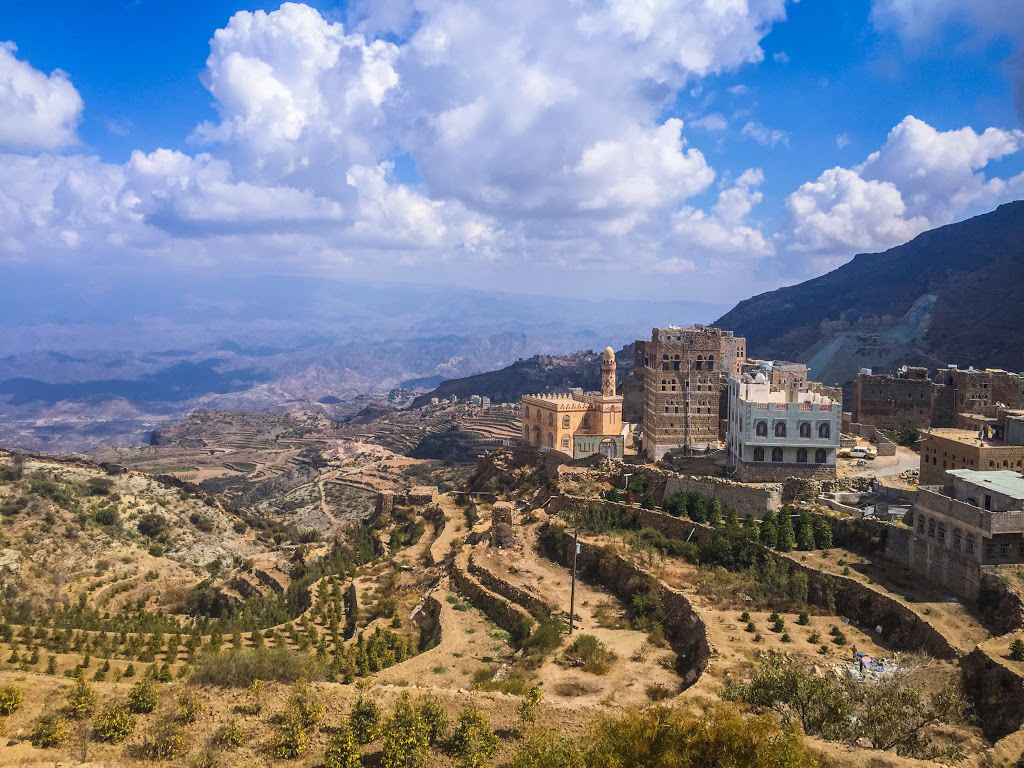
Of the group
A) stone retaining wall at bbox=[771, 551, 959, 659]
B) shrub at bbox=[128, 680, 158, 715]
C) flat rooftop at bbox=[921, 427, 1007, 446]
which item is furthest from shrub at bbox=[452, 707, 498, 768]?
flat rooftop at bbox=[921, 427, 1007, 446]

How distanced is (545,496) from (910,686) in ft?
82.5

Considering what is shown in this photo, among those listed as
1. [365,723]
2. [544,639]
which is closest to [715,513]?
[544,639]

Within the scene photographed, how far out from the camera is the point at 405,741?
1573 centimetres

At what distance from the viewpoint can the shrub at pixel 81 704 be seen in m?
16.8

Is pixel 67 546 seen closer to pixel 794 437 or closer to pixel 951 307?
pixel 794 437

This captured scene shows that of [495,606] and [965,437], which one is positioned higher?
[965,437]

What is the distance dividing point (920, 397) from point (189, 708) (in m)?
51.2

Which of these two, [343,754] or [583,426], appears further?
[583,426]

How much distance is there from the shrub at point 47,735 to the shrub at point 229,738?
3070mm

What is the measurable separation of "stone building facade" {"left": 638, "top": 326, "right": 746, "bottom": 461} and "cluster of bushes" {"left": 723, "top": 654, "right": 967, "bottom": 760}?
1010 inches

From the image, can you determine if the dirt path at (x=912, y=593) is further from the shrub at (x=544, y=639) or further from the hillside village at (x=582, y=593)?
the shrub at (x=544, y=639)

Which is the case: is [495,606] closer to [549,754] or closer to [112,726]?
[112,726]

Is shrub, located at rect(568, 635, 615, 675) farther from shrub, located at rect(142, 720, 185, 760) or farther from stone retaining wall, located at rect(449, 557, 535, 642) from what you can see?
shrub, located at rect(142, 720, 185, 760)

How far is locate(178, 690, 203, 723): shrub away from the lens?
56.2 feet
